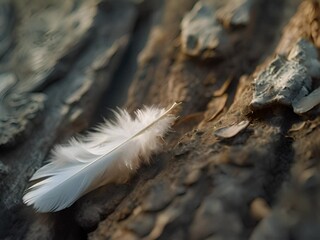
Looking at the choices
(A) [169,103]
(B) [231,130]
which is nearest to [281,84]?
(B) [231,130]

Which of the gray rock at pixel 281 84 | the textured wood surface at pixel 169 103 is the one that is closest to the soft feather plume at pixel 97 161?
the textured wood surface at pixel 169 103

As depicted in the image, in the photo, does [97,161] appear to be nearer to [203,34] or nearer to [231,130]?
[231,130]

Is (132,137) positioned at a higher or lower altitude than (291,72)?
higher

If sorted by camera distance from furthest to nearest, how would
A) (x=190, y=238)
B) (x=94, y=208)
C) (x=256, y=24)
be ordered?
(x=256, y=24) → (x=94, y=208) → (x=190, y=238)

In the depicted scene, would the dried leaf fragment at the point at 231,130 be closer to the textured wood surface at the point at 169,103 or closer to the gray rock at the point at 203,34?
the textured wood surface at the point at 169,103

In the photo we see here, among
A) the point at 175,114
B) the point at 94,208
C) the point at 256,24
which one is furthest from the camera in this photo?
the point at 256,24

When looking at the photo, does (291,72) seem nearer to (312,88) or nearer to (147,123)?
(312,88)

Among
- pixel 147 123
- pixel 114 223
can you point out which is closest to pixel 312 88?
pixel 147 123

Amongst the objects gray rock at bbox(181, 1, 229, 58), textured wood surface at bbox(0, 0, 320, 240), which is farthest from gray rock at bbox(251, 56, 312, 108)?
gray rock at bbox(181, 1, 229, 58)
